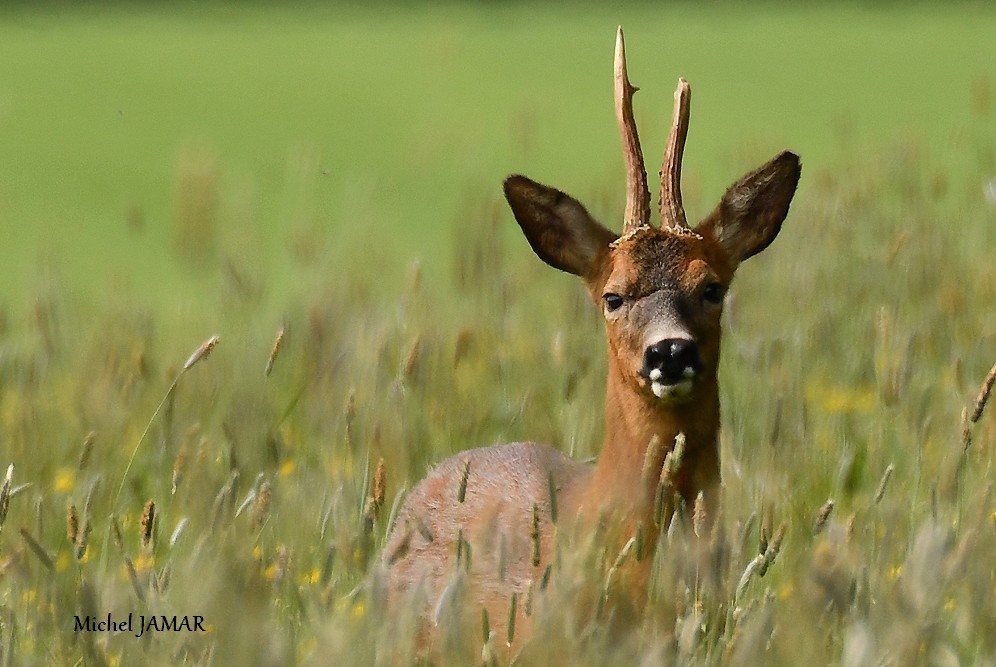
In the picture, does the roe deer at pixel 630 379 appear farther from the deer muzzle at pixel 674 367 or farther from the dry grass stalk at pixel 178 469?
the dry grass stalk at pixel 178 469

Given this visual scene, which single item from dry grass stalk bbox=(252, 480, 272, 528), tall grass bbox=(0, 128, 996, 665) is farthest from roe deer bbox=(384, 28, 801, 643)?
dry grass stalk bbox=(252, 480, 272, 528)

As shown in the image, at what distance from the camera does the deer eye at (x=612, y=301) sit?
13.3ft

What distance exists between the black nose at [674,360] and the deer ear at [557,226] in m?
0.54

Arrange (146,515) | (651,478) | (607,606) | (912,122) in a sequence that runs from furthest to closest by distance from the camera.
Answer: (912,122)
(651,478)
(607,606)
(146,515)

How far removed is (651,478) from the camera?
3.91 m

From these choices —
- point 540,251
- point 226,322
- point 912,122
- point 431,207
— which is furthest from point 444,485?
point 912,122

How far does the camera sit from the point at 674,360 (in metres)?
3.75

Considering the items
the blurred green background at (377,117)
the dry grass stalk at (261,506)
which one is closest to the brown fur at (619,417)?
the dry grass stalk at (261,506)

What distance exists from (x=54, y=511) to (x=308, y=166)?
58.7 inches

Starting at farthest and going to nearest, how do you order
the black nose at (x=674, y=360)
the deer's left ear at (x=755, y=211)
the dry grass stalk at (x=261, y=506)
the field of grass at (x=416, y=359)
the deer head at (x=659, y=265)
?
the deer's left ear at (x=755, y=211), the deer head at (x=659, y=265), the black nose at (x=674, y=360), the dry grass stalk at (x=261, y=506), the field of grass at (x=416, y=359)

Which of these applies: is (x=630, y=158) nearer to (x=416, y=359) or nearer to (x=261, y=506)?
(x=416, y=359)

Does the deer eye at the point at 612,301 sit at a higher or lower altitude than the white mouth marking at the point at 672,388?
higher

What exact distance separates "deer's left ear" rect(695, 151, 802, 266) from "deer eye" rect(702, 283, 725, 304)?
0.26 m

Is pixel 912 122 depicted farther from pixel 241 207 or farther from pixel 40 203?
pixel 241 207
